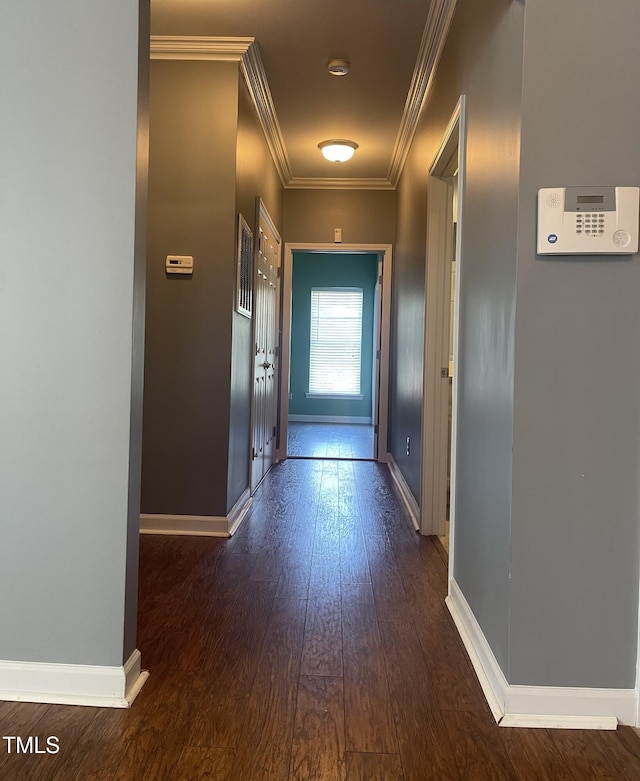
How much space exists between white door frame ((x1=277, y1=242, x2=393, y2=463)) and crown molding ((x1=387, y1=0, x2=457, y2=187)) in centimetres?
107

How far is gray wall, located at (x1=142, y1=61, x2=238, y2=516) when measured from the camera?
A: 3285 mm

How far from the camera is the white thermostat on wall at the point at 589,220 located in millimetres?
1574

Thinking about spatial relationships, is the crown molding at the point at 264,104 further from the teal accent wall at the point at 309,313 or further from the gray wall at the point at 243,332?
the teal accent wall at the point at 309,313

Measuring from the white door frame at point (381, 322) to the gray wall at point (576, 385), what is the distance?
13.8 feet

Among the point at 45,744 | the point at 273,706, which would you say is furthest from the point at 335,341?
the point at 45,744

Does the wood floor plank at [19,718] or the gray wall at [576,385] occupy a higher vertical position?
the gray wall at [576,385]

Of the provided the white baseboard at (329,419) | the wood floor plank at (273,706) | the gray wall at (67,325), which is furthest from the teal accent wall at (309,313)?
the gray wall at (67,325)

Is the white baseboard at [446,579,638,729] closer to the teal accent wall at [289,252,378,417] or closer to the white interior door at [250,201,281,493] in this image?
the white interior door at [250,201,281,493]

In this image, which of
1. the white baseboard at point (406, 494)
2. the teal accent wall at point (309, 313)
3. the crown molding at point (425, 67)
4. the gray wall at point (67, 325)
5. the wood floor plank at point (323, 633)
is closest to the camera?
the gray wall at point (67, 325)

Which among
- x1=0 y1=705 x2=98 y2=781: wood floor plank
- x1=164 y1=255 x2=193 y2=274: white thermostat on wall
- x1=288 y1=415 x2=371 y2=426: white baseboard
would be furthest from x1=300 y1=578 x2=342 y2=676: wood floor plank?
x1=288 y1=415 x2=371 y2=426: white baseboard

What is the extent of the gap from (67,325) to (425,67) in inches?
103

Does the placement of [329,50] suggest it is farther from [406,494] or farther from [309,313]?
[309,313]

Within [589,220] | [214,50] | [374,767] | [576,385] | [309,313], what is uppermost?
[214,50]

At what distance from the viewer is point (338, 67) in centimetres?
346
